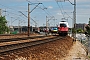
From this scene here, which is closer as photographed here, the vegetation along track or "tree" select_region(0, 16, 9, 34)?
the vegetation along track

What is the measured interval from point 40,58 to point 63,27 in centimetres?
4959

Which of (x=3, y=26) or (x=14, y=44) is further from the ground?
(x=3, y=26)

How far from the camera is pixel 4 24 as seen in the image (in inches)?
4166

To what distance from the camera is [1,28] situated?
101m

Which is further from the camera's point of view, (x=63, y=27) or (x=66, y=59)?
(x=63, y=27)

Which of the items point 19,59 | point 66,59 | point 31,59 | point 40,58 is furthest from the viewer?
point 66,59

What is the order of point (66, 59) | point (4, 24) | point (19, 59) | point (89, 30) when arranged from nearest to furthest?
point (19, 59)
point (66, 59)
point (4, 24)
point (89, 30)

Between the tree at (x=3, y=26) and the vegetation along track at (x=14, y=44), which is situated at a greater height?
the tree at (x=3, y=26)

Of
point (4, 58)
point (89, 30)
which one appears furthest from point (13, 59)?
point (89, 30)

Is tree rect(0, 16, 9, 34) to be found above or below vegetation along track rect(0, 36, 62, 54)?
above

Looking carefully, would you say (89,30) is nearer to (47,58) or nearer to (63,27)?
(63,27)

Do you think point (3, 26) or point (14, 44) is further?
point (3, 26)

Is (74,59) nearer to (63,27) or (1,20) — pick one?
(63,27)

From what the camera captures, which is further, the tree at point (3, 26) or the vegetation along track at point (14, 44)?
the tree at point (3, 26)
